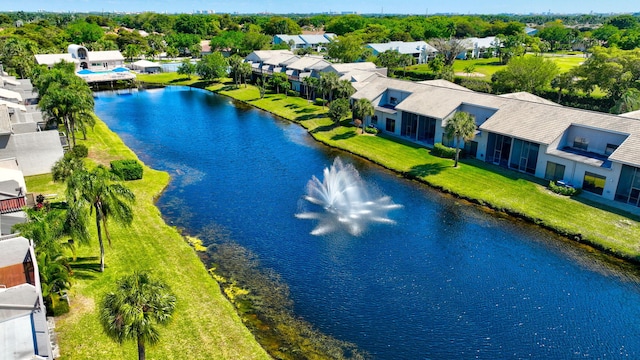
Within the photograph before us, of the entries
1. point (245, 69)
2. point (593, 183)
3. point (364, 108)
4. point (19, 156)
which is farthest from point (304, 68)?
point (593, 183)

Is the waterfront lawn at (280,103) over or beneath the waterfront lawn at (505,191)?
over

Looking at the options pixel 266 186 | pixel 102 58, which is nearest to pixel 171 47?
pixel 102 58

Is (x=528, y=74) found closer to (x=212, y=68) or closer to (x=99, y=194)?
(x=212, y=68)

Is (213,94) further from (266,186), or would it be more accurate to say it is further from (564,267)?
(564,267)

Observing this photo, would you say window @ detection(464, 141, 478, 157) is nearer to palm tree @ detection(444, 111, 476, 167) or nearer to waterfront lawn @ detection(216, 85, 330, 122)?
palm tree @ detection(444, 111, 476, 167)

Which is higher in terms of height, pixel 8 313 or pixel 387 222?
pixel 8 313

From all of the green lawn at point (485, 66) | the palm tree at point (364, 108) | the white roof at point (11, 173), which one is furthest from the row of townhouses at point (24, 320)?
the green lawn at point (485, 66)

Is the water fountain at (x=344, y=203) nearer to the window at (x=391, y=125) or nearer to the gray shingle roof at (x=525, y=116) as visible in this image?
the window at (x=391, y=125)
